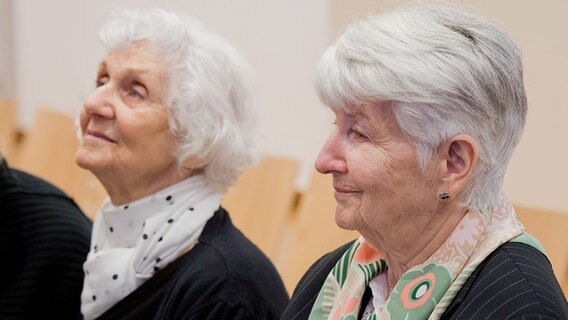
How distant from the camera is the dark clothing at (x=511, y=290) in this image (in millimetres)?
1415

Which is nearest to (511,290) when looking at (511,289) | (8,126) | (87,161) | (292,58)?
(511,289)

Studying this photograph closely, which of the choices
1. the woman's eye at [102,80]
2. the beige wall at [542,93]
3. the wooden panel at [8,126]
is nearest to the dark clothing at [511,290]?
the woman's eye at [102,80]

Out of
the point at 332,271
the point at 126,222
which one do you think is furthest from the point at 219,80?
the point at 332,271

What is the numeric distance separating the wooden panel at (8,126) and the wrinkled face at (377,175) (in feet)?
11.4

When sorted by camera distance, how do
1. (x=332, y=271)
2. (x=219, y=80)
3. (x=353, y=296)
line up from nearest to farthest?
(x=353, y=296), (x=332, y=271), (x=219, y=80)

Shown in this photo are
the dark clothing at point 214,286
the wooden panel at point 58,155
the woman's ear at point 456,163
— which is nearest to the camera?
the woman's ear at point 456,163

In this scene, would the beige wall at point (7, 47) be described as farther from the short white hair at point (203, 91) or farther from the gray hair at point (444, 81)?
the gray hair at point (444, 81)

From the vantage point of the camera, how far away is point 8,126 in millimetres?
4867

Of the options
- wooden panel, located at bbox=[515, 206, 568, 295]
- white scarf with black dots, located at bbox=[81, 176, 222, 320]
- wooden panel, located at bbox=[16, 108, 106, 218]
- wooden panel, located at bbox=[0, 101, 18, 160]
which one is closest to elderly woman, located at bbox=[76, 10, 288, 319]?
white scarf with black dots, located at bbox=[81, 176, 222, 320]

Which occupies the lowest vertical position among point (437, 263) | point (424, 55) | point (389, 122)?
point (437, 263)

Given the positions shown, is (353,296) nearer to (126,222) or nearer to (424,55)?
(424,55)

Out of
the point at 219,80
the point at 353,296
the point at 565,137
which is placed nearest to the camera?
the point at 353,296

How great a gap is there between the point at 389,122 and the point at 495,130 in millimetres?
167

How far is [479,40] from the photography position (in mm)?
1522
